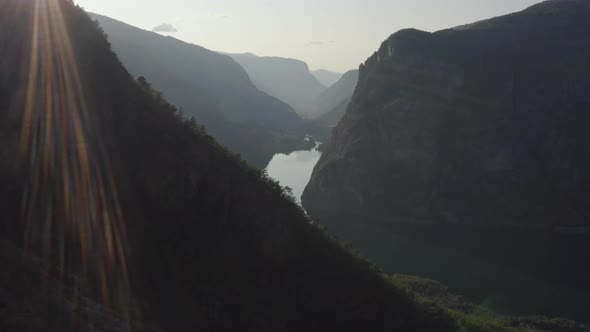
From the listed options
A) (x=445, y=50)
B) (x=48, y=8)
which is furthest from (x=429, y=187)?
(x=48, y=8)

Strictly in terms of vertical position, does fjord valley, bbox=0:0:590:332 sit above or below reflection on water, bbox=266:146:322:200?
above

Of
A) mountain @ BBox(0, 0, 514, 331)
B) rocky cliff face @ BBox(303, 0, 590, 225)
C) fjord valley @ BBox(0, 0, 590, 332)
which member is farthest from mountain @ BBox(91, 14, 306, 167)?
mountain @ BBox(0, 0, 514, 331)

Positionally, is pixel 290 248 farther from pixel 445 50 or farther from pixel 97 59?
pixel 445 50

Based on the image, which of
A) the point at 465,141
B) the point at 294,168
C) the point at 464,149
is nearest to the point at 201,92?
the point at 294,168

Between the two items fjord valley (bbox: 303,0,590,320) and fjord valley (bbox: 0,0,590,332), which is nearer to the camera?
fjord valley (bbox: 0,0,590,332)

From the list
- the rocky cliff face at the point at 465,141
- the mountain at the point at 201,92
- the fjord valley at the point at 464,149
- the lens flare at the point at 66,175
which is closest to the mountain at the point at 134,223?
the lens flare at the point at 66,175

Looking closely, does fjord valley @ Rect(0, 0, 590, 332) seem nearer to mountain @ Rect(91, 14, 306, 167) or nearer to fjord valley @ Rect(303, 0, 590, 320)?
fjord valley @ Rect(303, 0, 590, 320)
